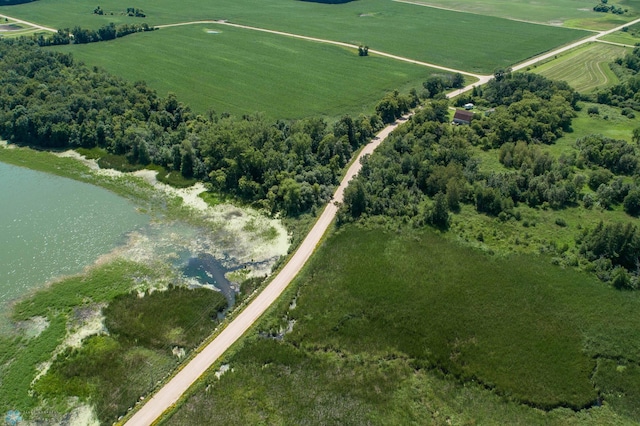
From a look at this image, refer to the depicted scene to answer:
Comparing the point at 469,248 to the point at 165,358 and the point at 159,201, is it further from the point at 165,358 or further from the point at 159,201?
the point at 159,201

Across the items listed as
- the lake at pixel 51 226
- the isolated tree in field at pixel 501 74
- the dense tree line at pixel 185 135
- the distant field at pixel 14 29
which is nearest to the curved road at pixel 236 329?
the dense tree line at pixel 185 135

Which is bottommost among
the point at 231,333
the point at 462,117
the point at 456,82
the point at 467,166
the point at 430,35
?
the point at 231,333

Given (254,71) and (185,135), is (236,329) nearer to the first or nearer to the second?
(185,135)

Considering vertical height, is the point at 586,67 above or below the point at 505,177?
above

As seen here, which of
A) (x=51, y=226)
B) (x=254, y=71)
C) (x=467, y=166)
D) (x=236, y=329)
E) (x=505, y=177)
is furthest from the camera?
(x=254, y=71)

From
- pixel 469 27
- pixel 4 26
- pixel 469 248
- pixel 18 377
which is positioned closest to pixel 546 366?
pixel 469 248

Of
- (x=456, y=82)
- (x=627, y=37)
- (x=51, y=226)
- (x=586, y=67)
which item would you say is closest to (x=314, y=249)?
(x=51, y=226)

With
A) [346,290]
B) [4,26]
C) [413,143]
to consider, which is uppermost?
[4,26]
